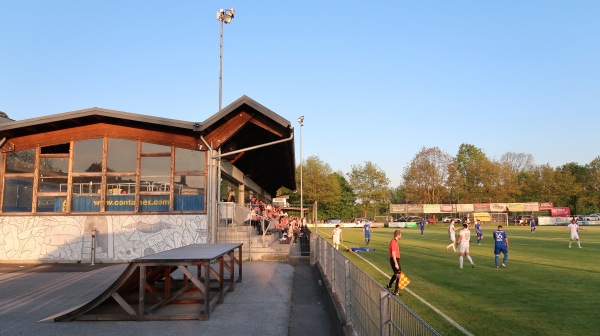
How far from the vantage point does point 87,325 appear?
7523 millimetres

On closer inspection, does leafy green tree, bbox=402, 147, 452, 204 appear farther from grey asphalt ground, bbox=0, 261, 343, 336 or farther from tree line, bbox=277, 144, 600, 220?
grey asphalt ground, bbox=0, 261, 343, 336

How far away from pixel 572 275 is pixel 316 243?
8.79 m

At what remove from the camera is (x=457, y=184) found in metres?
83.4

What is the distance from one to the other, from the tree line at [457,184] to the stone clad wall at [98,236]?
198ft

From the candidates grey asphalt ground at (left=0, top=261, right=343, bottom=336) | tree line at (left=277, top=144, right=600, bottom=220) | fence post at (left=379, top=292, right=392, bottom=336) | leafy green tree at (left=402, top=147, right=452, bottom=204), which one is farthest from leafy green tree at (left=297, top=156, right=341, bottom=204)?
fence post at (left=379, top=292, right=392, bottom=336)

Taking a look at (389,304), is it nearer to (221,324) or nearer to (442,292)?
(221,324)

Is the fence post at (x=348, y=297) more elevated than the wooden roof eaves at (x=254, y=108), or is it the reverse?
the wooden roof eaves at (x=254, y=108)

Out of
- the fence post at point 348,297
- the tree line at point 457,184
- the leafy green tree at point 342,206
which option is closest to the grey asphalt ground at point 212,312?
the fence post at point 348,297

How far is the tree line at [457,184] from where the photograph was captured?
270ft

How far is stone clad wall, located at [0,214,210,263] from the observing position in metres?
17.2

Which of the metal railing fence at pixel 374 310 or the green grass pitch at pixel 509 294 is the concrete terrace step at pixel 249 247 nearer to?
the green grass pitch at pixel 509 294

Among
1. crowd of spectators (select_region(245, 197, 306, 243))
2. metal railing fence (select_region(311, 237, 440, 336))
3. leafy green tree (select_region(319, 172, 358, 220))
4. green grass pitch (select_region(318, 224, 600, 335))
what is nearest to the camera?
metal railing fence (select_region(311, 237, 440, 336))

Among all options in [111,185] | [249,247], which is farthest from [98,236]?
[249,247]

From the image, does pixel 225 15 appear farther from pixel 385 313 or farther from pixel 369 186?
pixel 369 186
